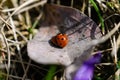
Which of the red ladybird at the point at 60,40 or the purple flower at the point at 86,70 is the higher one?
the red ladybird at the point at 60,40

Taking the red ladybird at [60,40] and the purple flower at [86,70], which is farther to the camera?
the red ladybird at [60,40]

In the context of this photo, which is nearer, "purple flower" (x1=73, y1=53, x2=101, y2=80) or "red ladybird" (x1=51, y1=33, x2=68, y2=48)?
"purple flower" (x1=73, y1=53, x2=101, y2=80)

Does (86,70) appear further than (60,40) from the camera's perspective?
No

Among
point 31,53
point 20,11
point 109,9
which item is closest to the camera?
point 31,53

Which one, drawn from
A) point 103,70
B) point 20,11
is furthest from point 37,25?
point 103,70

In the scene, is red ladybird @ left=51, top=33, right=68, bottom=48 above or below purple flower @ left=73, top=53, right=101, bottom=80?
above

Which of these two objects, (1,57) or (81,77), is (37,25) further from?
(81,77)

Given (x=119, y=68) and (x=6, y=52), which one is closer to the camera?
(x=119, y=68)

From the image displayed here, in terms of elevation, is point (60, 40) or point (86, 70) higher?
point (60, 40)
